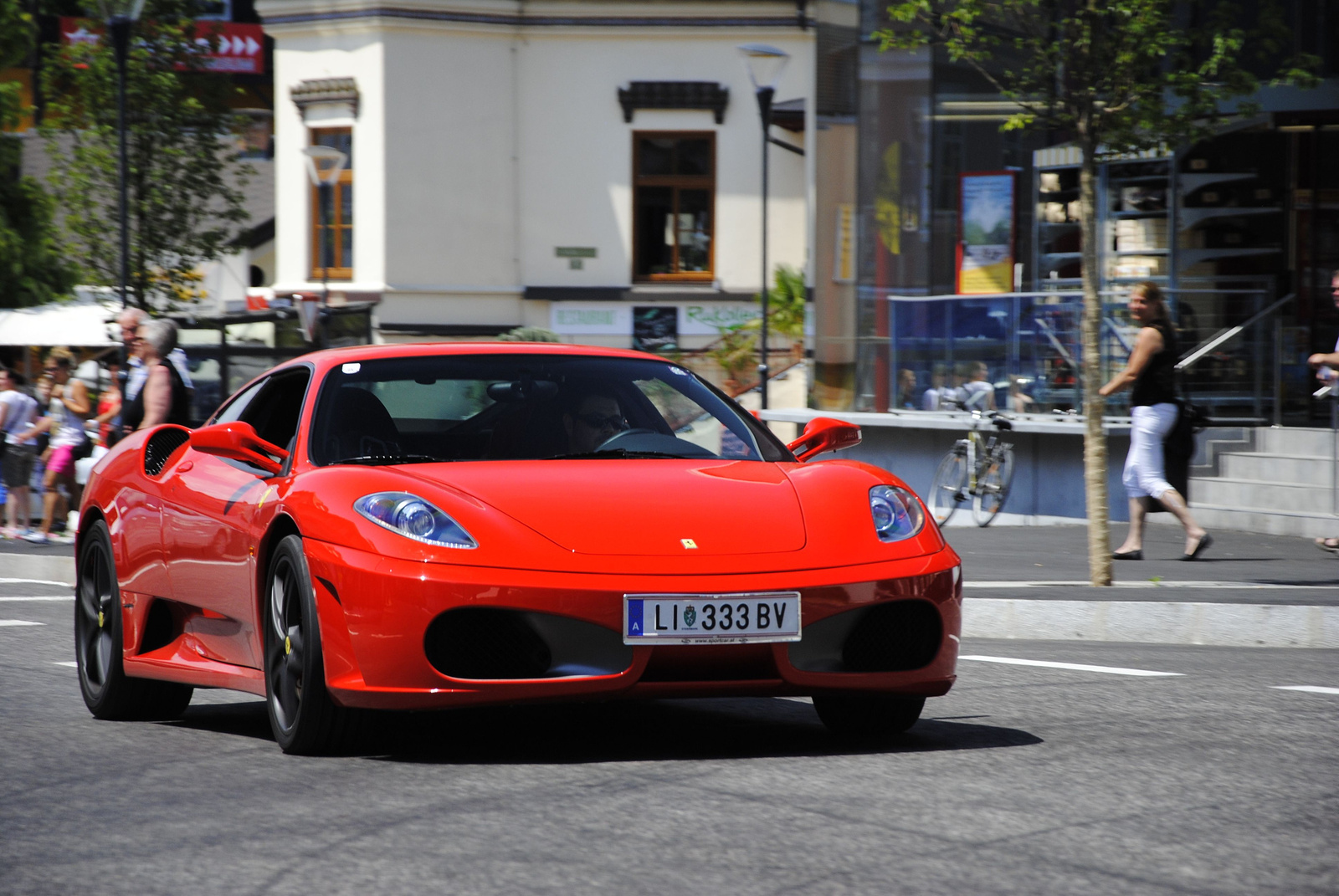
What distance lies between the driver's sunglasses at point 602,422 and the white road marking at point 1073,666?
8.57ft

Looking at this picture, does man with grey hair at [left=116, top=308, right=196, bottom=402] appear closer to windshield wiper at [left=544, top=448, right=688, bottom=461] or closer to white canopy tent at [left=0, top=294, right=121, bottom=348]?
windshield wiper at [left=544, top=448, right=688, bottom=461]

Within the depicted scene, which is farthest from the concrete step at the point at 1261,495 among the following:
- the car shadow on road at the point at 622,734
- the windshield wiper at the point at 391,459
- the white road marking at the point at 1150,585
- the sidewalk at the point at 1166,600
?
the windshield wiper at the point at 391,459

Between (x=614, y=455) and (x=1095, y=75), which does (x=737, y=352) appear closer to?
(x=1095, y=75)

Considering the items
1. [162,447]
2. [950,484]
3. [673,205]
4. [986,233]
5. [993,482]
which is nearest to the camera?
[162,447]

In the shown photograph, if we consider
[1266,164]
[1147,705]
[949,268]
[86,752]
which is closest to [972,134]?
[949,268]

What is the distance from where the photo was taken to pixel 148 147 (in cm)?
2570

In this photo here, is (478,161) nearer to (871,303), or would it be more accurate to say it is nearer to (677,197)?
(677,197)

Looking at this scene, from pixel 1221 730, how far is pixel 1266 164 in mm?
13756

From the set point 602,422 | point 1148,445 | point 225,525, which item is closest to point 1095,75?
point 1148,445

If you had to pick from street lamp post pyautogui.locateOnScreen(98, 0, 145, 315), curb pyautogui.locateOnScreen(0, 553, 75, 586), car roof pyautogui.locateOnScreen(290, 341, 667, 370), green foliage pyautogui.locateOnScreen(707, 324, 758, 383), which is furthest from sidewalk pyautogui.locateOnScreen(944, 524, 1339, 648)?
green foliage pyautogui.locateOnScreen(707, 324, 758, 383)

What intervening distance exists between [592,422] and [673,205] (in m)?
29.5

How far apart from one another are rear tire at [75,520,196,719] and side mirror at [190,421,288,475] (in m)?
1.23

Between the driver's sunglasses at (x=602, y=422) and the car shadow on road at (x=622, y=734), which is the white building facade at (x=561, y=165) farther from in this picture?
the driver's sunglasses at (x=602, y=422)

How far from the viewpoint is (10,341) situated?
30.3 meters
